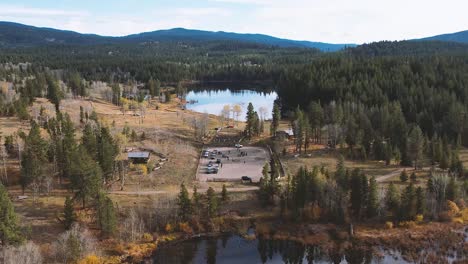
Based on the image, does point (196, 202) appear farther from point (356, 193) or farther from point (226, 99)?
point (226, 99)

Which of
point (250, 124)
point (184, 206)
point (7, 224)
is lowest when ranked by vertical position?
point (184, 206)

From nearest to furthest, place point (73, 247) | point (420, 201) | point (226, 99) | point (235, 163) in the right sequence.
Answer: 1. point (73, 247)
2. point (420, 201)
3. point (235, 163)
4. point (226, 99)

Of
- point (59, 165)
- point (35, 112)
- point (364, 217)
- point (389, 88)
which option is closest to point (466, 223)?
point (364, 217)

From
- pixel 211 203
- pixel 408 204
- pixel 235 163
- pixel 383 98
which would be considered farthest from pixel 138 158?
pixel 383 98

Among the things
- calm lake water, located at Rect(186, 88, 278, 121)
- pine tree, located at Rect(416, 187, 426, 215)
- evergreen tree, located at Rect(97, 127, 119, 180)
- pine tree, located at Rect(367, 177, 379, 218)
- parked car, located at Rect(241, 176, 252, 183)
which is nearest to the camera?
pine tree, located at Rect(367, 177, 379, 218)

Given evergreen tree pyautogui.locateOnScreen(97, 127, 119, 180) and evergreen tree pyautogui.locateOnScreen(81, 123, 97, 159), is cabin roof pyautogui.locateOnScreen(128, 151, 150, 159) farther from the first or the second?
evergreen tree pyautogui.locateOnScreen(97, 127, 119, 180)

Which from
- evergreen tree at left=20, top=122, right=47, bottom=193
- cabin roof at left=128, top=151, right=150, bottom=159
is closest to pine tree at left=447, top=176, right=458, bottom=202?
cabin roof at left=128, top=151, right=150, bottom=159

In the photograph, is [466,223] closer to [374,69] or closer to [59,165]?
[59,165]
